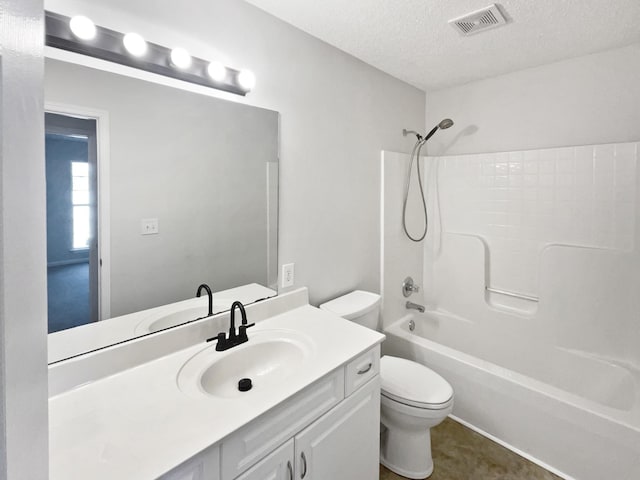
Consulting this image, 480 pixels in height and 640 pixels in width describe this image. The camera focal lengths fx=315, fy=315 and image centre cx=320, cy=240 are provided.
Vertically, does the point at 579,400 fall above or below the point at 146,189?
below

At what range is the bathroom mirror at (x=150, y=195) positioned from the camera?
3.48ft

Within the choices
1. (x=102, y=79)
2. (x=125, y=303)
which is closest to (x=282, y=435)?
(x=125, y=303)

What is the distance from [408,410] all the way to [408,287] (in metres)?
1.16

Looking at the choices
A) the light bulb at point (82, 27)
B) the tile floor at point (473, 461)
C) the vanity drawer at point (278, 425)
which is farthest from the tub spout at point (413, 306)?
the light bulb at point (82, 27)

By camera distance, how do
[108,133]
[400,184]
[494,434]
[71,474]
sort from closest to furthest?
[71,474], [108,133], [494,434], [400,184]

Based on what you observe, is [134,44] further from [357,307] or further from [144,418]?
[357,307]

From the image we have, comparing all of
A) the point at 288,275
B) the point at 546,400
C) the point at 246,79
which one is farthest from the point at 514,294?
the point at 246,79

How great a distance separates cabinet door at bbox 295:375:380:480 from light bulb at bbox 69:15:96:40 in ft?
4.99

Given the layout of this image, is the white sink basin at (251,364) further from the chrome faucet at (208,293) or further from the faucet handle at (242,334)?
the chrome faucet at (208,293)

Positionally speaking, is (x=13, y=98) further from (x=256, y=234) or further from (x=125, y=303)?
(x=256, y=234)

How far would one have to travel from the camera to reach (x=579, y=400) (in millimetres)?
1646

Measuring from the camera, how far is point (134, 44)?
3.73 ft

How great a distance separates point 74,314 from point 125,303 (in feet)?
0.52

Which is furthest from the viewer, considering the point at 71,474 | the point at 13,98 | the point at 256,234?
the point at 256,234
